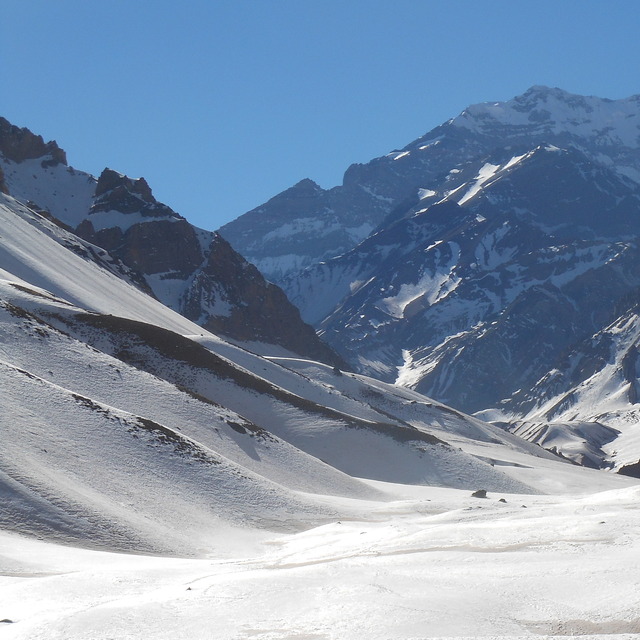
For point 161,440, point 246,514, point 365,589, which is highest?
point 365,589

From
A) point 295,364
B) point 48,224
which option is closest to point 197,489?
point 295,364

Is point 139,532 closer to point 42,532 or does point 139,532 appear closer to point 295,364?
point 42,532

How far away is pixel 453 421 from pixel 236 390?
169 feet

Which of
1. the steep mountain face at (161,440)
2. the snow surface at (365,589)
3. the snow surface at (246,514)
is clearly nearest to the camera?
the snow surface at (365,589)

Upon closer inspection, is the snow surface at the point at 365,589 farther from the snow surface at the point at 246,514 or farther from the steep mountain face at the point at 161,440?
the steep mountain face at the point at 161,440

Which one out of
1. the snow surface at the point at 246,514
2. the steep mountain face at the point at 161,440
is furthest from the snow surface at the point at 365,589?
the steep mountain face at the point at 161,440

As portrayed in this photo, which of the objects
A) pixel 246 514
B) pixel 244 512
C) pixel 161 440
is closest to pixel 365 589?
pixel 246 514

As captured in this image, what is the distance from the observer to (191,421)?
67.1 metres

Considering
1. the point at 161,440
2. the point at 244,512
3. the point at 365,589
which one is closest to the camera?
the point at 365,589

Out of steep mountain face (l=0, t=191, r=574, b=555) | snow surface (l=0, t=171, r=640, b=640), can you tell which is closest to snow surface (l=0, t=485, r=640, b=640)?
snow surface (l=0, t=171, r=640, b=640)

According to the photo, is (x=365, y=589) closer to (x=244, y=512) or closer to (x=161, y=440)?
(x=244, y=512)

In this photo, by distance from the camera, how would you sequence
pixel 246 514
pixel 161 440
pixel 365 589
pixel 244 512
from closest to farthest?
pixel 365 589, pixel 246 514, pixel 244 512, pixel 161 440

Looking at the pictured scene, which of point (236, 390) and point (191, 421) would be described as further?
point (236, 390)

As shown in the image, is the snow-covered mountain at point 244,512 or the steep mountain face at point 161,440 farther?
the steep mountain face at point 161,440
